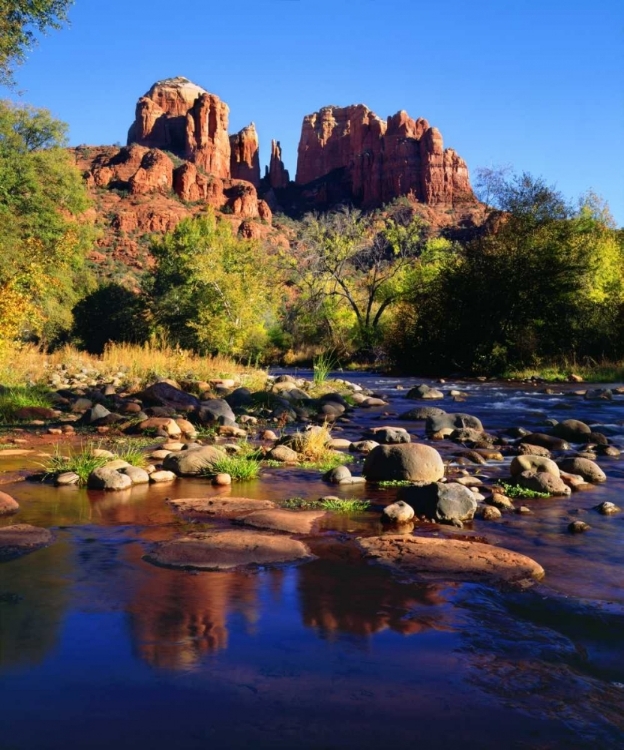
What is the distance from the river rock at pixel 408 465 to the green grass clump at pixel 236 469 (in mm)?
1274

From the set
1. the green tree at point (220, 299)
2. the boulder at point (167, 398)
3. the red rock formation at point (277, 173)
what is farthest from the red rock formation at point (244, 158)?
the boulder at point (167, 398)

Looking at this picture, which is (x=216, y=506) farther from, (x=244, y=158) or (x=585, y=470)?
(x=244, y=158)

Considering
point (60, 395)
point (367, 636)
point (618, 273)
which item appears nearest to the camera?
point (367, 636)

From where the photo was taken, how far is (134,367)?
1684 cm

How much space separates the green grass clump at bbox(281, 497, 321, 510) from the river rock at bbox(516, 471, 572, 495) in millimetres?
Answer: 2219

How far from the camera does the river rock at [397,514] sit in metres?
5.71

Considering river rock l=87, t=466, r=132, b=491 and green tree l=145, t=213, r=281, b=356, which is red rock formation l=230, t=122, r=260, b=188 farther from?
river rock l=87, t=466, r=132, b=491

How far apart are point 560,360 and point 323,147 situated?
5020 inches

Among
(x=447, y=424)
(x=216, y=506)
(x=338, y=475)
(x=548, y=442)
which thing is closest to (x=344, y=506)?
(x=216, y=506)

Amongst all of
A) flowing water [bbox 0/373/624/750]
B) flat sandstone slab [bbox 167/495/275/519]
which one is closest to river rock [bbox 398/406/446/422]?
flat sandstone slab [bbox 167/495/275/519]

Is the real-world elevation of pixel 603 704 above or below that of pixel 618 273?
below

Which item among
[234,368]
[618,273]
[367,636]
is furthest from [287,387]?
[618,273]

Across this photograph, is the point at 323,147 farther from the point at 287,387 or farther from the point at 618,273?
the point at 287,387

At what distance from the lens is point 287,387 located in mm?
16344
